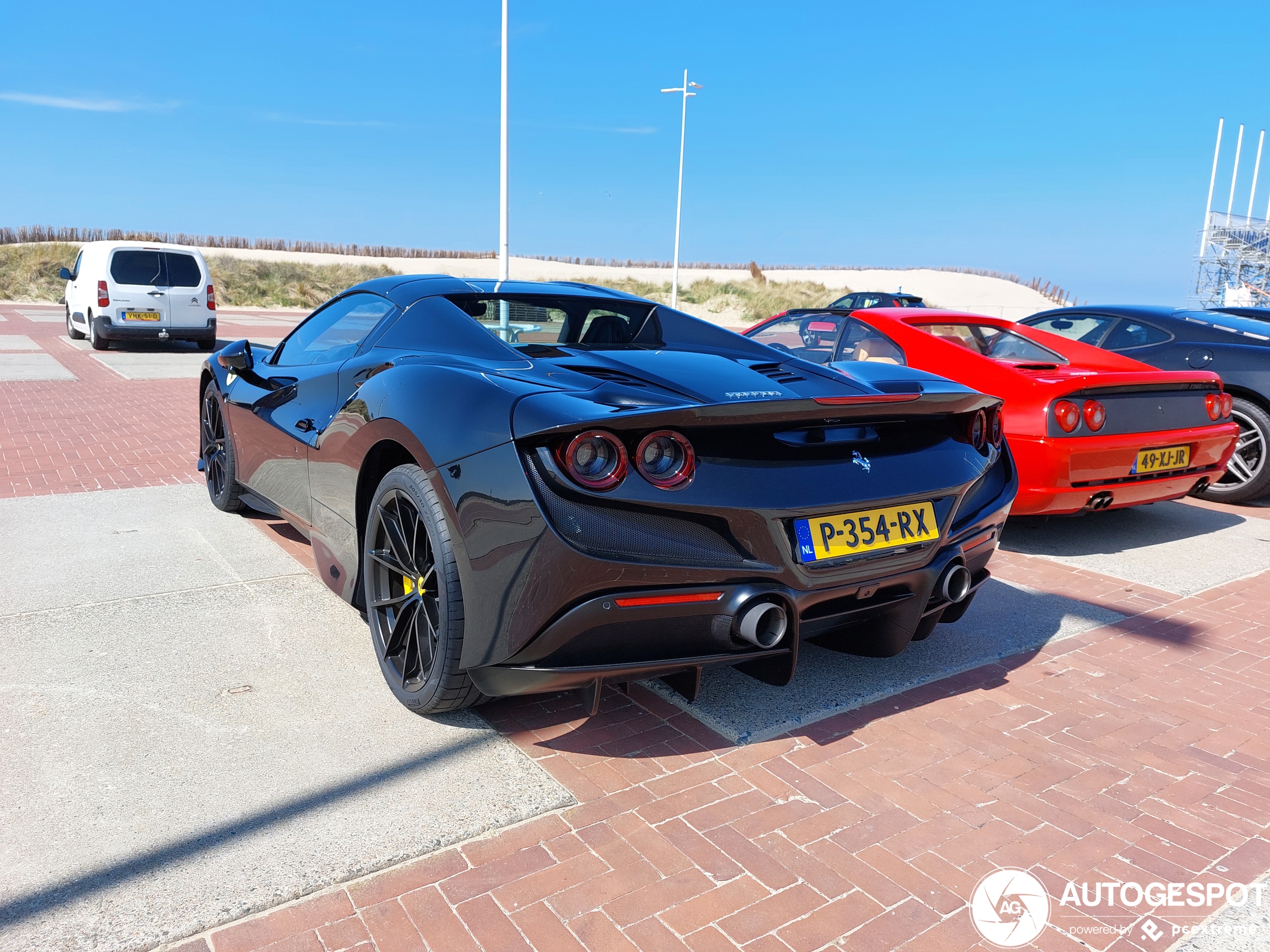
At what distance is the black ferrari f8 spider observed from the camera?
2320mm

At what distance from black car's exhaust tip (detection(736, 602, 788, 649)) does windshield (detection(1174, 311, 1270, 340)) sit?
6132 mm

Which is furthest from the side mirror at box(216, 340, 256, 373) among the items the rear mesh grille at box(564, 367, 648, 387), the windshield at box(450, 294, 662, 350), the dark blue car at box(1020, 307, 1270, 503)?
the dark blue car at box(1020, 307, 1270, 503)

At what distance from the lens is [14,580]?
3992 mm

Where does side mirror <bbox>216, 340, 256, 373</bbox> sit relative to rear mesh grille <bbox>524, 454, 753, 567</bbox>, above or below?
above

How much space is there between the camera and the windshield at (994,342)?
5.55 meters

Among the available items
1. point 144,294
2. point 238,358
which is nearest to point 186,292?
point 144,294

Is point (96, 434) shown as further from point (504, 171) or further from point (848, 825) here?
point (504, 171)

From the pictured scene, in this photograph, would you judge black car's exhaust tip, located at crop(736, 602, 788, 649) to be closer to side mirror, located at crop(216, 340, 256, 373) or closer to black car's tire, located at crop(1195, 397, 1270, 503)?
side mirror, located at crop(216, 340, 256, 373)

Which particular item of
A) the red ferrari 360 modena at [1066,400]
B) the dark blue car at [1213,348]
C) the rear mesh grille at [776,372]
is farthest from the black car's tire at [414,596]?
the dark blue car at [1213,348]

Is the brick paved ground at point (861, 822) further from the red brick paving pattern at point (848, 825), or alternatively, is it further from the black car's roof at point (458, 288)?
the black car's roof at point (458, 288)

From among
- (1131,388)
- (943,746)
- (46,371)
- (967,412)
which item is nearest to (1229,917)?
(943,746)

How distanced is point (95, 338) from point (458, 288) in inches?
546

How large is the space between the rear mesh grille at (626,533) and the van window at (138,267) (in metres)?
14.6

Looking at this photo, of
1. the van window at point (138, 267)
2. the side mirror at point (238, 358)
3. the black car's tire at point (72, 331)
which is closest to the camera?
the side mirror at point (238, 358)
